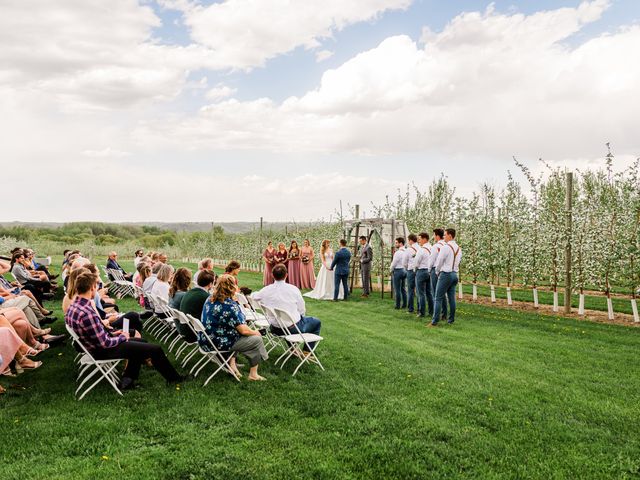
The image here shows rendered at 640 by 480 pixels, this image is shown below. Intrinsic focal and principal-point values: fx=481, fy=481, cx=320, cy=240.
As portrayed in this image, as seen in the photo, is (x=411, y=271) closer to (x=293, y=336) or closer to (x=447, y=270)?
(x=447, y=270)

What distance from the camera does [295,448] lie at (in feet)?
13.3

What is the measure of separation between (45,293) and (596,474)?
12.7 meters

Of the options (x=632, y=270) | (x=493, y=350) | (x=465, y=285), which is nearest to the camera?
(x=493, y=350)

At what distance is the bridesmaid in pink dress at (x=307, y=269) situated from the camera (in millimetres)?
17094

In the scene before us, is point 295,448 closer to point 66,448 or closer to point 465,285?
point 66,448

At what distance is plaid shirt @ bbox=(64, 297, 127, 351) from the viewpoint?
17.0 feet

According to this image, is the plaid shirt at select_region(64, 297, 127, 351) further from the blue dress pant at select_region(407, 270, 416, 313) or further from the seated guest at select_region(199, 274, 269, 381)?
the blue dress pant at select_region(407, 270, 416, 313)

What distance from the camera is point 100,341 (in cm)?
527

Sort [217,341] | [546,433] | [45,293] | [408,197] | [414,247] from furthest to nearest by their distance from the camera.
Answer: [408,197] → [45,293] → [414,247] → [217,341] → [546,433]

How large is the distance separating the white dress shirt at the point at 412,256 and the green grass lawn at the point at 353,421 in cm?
413

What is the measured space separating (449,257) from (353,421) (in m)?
5.67

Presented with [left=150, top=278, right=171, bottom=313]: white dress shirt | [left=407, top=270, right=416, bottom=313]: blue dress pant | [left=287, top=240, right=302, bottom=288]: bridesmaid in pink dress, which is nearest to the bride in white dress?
[left=287, top=240, right=302, bottom=288]: bridesmaid in pink dress

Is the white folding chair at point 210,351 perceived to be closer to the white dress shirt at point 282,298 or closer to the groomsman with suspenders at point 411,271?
the white dress shirt at point 282,298

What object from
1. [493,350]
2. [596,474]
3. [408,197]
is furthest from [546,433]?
[408,197]
